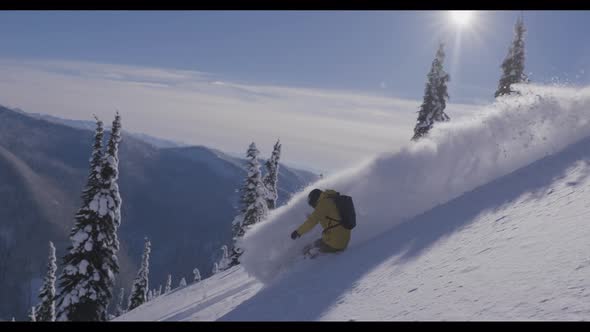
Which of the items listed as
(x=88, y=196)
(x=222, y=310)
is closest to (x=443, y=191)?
(x=222, y=310)

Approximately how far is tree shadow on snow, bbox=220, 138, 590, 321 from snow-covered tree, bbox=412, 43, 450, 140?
26324mm

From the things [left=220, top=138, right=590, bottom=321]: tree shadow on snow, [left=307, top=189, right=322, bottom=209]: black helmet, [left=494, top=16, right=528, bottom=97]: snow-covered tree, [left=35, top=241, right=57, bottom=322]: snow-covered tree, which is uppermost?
[left=494, top=16, right=528, bottom=97]: snow-covered tree

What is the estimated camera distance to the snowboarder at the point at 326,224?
10.2 m

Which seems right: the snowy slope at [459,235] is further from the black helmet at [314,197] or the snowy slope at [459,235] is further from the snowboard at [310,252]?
the black helmet at [314,197]

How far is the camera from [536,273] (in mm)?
4867

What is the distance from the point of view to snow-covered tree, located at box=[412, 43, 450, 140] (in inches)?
1415

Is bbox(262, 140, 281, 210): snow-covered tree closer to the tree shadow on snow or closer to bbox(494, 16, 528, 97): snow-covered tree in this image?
bbox(494, 16, 528, 97): snow-covered tree

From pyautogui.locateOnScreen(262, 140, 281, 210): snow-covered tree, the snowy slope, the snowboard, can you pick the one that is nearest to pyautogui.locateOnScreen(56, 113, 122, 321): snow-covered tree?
the snowy slope

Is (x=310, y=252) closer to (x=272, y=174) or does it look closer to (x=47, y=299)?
(x=272, y=174)

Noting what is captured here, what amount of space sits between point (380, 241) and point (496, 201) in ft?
9.11

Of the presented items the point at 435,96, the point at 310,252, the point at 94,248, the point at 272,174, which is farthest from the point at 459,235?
the point at 272,174

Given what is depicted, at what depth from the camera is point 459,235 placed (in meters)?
7.85

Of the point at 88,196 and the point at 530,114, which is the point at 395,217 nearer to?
the point at 530,114

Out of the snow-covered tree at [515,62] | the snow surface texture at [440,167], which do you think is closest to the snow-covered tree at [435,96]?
the snow-covered tree at [515,62]
